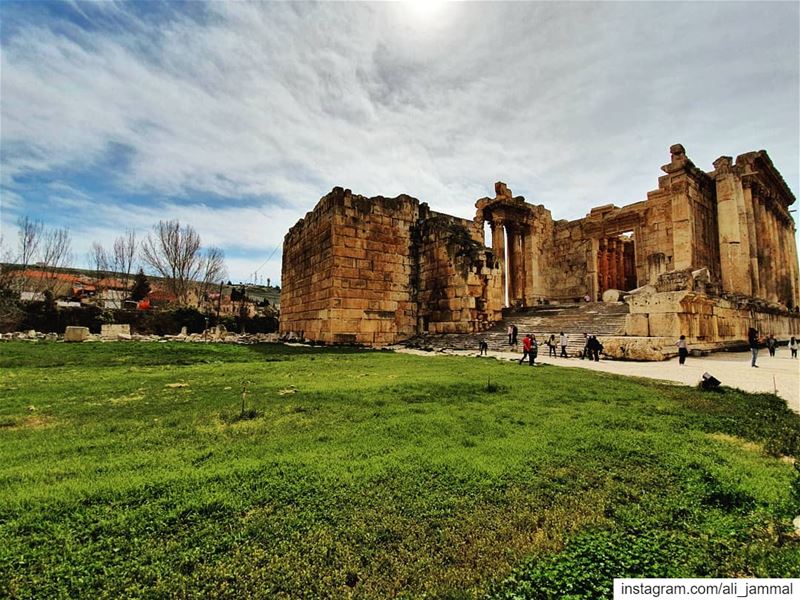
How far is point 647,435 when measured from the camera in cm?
386

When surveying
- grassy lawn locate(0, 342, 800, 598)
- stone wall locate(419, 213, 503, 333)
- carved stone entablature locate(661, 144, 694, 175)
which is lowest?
grassy lawn locate(0, 342, 800, 598)

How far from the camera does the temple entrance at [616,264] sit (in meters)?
27.4

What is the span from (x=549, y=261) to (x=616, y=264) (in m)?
5.15

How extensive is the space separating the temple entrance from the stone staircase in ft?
36.1

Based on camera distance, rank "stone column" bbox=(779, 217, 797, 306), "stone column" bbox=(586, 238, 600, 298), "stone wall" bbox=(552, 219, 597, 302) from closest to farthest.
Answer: "stone column" bbox=(586, 238, 600, 298), "stone column" bbox=(779, 217, 797, 306), "stone wall" bbox=(552, 219, 597, 302)

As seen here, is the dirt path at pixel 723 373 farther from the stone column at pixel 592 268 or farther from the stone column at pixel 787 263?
the stone column at pixel 787 263

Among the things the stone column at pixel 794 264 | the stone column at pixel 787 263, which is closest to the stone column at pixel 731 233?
the stone column at pixel 787 263

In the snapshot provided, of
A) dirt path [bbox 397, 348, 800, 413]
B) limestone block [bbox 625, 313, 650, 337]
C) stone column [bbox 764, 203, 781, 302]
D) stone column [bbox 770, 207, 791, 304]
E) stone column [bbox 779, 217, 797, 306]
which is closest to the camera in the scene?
dirt path [bbox 397, 348, 800, 413]

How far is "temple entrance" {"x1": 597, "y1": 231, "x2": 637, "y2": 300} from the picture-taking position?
2738 cm

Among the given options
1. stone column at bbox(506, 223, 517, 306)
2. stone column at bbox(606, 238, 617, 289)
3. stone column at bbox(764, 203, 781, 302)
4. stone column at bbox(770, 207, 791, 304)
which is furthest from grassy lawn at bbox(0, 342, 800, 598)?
stone column at bbox(770, 207, 791, 304)

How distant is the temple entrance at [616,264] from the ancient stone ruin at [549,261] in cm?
12

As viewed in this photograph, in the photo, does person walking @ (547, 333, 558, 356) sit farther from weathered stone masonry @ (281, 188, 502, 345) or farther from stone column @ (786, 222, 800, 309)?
stone column @ (786, 222, 800, 309)

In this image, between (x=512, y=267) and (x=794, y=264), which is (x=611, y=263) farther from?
(x=794, y=264)

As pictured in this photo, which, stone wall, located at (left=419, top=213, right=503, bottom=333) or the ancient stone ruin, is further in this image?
stone wall, located at (left=419, top=213, right=503, bottom=333)
